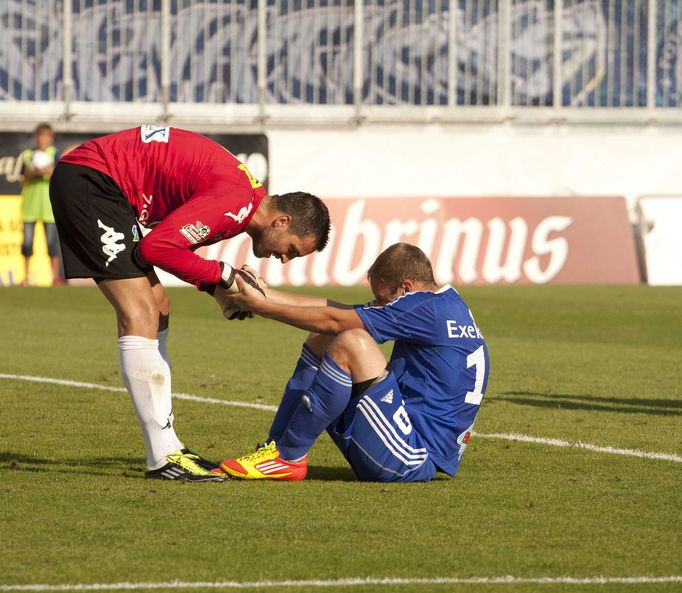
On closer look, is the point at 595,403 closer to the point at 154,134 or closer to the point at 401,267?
the point at 401,267

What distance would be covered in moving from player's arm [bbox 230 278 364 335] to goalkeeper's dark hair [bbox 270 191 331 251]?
28cm

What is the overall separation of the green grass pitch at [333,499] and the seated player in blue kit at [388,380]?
12cm

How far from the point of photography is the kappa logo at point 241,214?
6.31m

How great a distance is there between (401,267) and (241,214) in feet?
2.32

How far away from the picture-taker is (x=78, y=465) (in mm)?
7035

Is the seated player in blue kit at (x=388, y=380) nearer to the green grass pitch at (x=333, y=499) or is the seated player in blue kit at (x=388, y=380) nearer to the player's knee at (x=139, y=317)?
the green grass pitch at (x=333, y=499)

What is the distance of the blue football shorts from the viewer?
20.8 ft

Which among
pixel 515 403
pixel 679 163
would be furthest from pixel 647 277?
pixel 515 403

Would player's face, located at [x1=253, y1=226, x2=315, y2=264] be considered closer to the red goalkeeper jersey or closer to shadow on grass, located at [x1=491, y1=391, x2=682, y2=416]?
the red goalkeeper jersey

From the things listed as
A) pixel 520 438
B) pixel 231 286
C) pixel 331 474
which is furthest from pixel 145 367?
pixel 520 438

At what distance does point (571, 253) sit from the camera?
24.6 meters

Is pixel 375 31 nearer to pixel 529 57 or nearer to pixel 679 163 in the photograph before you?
pixel 529 57

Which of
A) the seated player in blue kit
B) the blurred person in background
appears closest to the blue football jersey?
the seated player in blue kit

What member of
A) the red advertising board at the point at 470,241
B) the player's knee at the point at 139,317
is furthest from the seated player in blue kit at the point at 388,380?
the red advertising board at the point at 470,241
